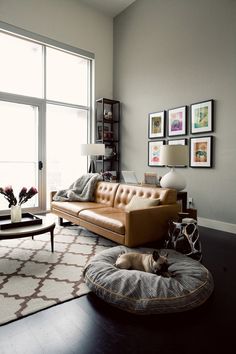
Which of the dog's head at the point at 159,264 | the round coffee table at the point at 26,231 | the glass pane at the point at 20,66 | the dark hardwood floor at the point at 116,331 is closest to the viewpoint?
the dark hardwood floor at the point at 116,331

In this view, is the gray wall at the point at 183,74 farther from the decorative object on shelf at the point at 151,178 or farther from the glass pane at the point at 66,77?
the decorative object on shelf at the point at 151,178

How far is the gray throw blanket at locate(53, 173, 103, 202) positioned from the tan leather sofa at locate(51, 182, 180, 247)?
0.65 ft

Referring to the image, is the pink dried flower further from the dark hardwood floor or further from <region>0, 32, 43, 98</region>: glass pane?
<region>0, 32, 43, 98</region>: glass pane

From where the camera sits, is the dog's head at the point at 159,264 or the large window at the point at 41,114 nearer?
the dog's head at the point at 159,264

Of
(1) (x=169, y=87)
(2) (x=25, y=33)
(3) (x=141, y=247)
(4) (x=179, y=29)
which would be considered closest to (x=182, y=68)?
(1) (x=169, y=87)

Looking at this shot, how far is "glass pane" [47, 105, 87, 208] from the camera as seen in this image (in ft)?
18.4

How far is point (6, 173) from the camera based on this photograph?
5055 mm

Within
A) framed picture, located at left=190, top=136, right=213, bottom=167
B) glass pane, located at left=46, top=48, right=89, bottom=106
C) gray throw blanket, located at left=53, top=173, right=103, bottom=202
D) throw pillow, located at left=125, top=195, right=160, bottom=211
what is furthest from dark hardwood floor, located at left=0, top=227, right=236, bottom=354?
glass pane, located at left=46, top=48, right=89, bottom=106

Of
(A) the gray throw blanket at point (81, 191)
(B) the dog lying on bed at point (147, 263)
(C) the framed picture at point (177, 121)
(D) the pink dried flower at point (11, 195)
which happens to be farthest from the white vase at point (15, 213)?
(C) the framed picture at point (177, 121)

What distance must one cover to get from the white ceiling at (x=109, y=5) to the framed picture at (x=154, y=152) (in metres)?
3.32

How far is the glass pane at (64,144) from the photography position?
5.60 m

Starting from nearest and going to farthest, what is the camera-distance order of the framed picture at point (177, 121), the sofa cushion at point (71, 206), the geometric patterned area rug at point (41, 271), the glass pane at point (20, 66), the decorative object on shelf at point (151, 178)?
the geometric patterned area rug at point (41, 271) < the sofa cushion at point (71, 206) < the decorative object on shelf at point (151, 178) < the framed picture at point (177, 121) < the glass pane at point (20, 66)

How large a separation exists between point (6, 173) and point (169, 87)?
3705mm

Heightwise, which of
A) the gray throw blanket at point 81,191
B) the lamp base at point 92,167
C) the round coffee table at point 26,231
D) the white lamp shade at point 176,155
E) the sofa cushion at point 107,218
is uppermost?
the white lamp shade at point 176,155
